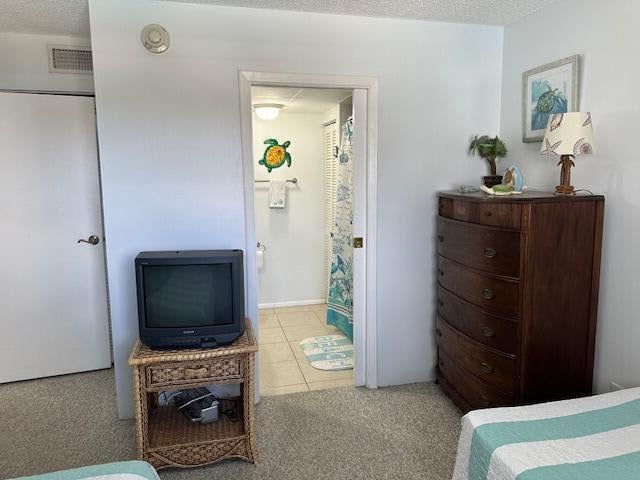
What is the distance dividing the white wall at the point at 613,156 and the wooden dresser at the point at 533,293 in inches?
2.3

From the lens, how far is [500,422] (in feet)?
4.89

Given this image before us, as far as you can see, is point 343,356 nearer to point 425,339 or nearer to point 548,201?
point 425,339

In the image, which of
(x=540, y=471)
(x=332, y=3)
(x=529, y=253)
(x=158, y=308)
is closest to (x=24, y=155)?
(x=158, y=308)

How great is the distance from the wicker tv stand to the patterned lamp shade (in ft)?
5.65

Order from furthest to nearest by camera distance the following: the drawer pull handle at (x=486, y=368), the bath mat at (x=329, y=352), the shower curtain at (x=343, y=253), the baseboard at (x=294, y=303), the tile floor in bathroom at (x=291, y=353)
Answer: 1. the baseboard at (x=294, y=303)
2. the shower curtain at (x=343, y=253)
3. the bath mat at (x=329, y=352)
4. the tile floor in bathroom at (x=291, y=353)
5. the drawer pull handle at (x=486, y=368)

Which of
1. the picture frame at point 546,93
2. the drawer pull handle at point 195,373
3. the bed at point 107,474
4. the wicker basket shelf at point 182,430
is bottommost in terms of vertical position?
the wicker basket shelf at point 182,430

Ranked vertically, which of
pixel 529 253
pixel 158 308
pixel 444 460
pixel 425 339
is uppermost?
pixel 529 253

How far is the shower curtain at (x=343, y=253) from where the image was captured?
3.69m

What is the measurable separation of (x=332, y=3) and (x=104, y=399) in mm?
2705

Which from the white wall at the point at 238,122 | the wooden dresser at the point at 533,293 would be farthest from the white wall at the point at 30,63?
the wooden dresser at the point at 533,293

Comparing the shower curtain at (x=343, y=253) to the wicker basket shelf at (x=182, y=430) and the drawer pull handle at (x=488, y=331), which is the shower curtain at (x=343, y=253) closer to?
the drawer pull handle at (x=488, y=331)

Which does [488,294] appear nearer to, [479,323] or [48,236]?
[479,323]

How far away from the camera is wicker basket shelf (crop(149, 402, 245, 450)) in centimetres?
223

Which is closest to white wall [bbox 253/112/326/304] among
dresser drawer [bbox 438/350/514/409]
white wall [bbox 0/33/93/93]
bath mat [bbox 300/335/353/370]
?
bath mat [bbox 300/335/353/370]
